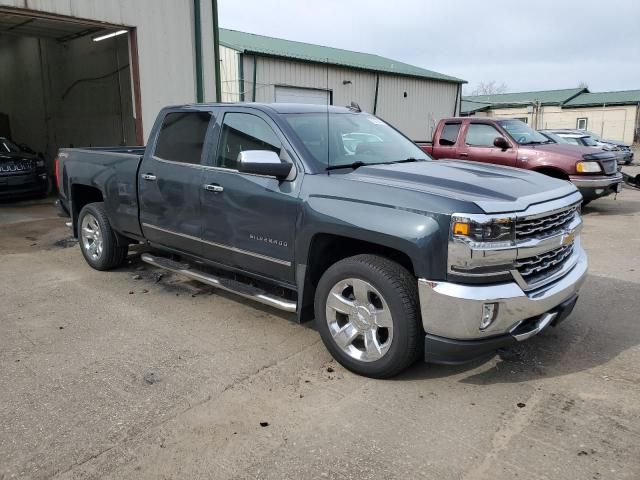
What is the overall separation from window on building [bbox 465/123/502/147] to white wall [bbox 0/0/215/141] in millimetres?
5563

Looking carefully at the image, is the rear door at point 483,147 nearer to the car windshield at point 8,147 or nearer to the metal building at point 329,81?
the metal building at point 329,81

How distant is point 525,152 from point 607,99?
36.7 meters

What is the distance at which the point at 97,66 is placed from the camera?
15133 mm

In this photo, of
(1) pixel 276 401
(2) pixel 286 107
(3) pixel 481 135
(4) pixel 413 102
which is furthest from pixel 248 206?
(4) pixel 413 102

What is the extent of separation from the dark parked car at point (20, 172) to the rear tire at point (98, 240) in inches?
285

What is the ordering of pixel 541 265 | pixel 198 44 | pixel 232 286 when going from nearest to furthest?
pixel 541 265 → pixel 232 286 → pixel 198 44

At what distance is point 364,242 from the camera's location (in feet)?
12.2

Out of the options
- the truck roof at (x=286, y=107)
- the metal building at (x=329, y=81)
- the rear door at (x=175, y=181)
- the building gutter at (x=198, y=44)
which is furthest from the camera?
the metal building at (x=329, y=81)

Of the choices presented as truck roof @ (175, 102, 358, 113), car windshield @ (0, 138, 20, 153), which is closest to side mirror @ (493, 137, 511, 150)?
truck roof @ (175, 102, 358, 113)

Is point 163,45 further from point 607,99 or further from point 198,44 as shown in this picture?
point 607,99

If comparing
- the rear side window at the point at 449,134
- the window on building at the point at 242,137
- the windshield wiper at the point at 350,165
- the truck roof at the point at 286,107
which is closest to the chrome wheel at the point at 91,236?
the truck roof at the point at 286,107

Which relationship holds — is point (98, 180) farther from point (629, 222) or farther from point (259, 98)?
point (259, 98)

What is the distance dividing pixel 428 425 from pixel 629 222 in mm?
8472

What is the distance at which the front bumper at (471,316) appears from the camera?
312cm
